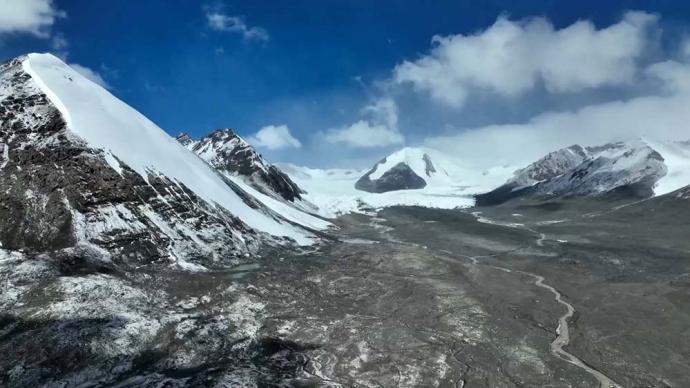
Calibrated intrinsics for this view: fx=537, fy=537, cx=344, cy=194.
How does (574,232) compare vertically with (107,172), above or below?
below

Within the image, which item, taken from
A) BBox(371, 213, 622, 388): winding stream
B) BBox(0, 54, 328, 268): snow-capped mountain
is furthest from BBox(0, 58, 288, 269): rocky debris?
BBox(371, 213, 622, 388): winding stream

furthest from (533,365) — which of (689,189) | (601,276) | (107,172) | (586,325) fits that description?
(689,189)

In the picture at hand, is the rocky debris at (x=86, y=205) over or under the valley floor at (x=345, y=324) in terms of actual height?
over

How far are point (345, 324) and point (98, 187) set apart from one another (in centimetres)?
4271

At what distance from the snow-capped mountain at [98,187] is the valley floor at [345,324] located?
608 centimetres

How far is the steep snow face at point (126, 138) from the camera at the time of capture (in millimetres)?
84312

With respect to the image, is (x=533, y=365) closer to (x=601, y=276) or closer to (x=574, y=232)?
(x=601, y=276)

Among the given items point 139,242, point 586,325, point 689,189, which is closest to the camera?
point 586,325

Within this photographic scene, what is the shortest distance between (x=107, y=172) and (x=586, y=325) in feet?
215

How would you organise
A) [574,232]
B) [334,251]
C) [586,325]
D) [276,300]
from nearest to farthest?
[586,325]
[276,300]
[334,251]
[574,232]

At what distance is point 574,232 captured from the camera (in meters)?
138

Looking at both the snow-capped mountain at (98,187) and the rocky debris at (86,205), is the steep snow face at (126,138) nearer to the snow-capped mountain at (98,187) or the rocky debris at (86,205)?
the snow-capped mountain at (98,187)

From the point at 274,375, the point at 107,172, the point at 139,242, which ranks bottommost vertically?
the point at 274,375

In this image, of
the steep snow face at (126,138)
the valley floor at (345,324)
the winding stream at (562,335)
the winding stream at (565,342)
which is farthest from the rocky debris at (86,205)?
the winding stream at (565,342)
